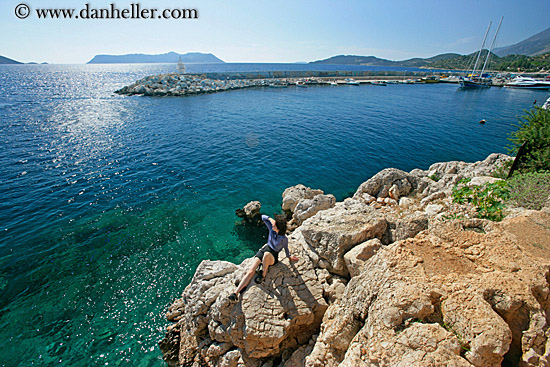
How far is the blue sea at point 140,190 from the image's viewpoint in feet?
31.9

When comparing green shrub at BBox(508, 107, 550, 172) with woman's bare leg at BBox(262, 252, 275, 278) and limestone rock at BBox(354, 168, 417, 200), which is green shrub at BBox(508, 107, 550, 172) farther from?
woman's bare leg at BBox(262, 252, 275, 278)

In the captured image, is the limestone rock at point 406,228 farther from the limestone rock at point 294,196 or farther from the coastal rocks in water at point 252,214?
the coastal rocks in water at point 252,214

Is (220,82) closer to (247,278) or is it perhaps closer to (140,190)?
(140,190)

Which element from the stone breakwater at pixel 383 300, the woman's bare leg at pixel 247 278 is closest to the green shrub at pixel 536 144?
the stone breakwater at pixel 383 300

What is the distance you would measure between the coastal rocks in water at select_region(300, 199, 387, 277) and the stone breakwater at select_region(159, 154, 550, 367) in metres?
0.04

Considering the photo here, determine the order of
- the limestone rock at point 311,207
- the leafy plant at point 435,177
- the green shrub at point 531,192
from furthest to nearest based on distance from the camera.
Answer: the leafy plant at point 435,177, the limestone rock at point 311,207, the green shrub at point 531,192

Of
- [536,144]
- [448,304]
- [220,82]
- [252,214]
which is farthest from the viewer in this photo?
[220,82]

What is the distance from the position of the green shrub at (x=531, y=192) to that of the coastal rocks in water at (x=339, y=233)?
542 centimetres

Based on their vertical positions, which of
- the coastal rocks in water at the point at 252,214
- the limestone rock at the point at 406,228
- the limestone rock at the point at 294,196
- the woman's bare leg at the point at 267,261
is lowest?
the coastal rocks in water at the point at 252,214

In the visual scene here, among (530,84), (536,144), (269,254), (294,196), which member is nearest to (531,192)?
(536,144)

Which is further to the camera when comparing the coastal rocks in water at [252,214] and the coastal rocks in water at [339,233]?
the coastal rocks in water at [252,214]

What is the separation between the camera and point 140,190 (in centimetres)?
1823

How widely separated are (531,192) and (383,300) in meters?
8.75

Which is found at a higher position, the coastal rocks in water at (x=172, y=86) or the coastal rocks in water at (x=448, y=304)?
the coastal rocks in water at (x=172, y=86)
